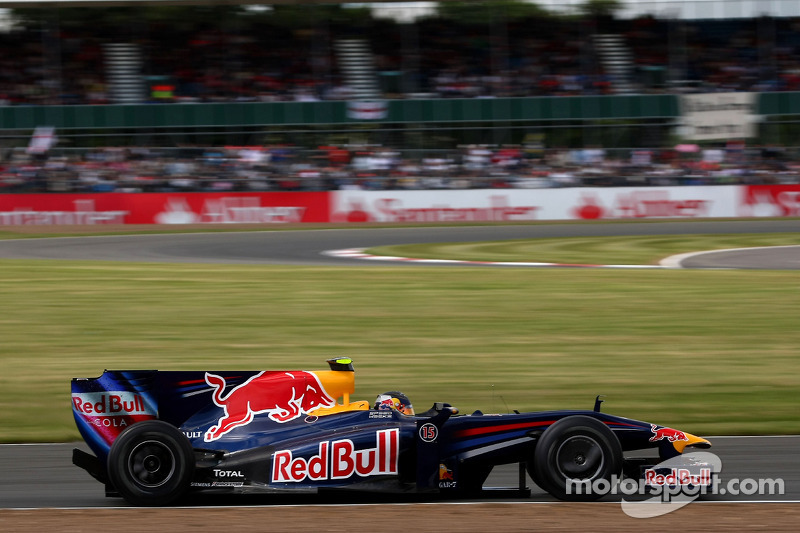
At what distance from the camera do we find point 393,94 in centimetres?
3269

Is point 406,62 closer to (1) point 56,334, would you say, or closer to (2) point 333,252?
(2) point 333,252

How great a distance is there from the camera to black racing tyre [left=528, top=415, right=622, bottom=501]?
15.3 ft

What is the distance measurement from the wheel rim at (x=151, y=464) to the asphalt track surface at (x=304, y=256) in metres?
0.29

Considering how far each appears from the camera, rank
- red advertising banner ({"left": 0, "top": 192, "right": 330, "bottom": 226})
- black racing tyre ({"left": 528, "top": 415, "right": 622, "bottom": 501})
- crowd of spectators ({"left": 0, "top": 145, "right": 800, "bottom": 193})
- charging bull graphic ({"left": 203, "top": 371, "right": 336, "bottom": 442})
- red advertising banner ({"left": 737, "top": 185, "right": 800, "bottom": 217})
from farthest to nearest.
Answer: crowd of spectators ({"left": 0, "top": 145, "right": 800, "bottom": 193}) < red advertising banner ({"left": 737, "top": 185, "right": 800, "bottom": 217}) < red advertising banner ({"left": 0, "top": 192, "right": 330, "bottom": 226}) < charging bull graphic ({"left": 203, "top": 371, "right": 336, "bottom": 442}) < black racing tyre ({"left": 528, "top": 415, "right": 622, "bottom": 501})

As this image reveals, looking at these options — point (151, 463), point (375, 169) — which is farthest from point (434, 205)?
point (151, 463)

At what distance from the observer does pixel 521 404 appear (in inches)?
289

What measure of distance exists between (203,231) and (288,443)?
22454mm

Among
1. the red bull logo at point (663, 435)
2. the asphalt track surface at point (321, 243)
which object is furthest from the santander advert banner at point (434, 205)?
the red bull logo at point (663, 435)

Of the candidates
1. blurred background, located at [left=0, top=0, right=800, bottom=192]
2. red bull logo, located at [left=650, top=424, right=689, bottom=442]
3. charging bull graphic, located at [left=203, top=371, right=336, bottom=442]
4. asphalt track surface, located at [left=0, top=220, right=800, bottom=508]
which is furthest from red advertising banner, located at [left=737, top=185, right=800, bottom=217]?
charging bull graphic, located at [left=203, top=371, right=336, bottom=442]

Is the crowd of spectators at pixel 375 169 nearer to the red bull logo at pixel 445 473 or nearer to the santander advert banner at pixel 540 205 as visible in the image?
the santander advert banner at pixel 540 205

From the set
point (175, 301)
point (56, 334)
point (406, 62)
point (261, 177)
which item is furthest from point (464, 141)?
point (56, 334)

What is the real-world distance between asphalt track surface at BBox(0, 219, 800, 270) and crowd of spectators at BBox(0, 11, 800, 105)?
789cm

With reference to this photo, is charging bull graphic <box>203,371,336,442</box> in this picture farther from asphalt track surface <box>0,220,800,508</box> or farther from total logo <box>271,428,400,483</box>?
asphalt track surface <box>0,220,800,508</box>

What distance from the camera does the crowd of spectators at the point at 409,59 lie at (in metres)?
32.7
